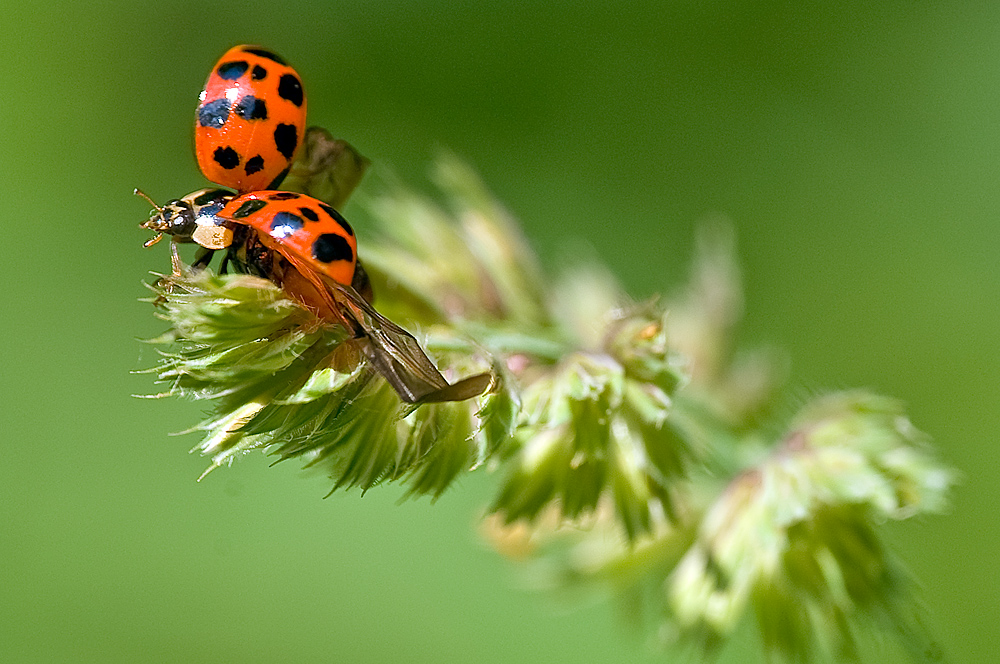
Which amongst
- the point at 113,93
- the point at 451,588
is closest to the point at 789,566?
the point at 451,588

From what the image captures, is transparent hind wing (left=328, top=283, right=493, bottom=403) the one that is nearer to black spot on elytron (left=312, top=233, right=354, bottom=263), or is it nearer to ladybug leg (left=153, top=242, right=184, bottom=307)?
black spot on elytron (left=312, top=233, right=354, bottom=263)

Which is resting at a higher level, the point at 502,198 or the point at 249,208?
the point at 502,198

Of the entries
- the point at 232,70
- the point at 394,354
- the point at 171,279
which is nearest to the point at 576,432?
the point at 394,354

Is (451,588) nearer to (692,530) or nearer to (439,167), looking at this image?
(692,530)

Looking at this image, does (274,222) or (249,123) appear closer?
(274,222)

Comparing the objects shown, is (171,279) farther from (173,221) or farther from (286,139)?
(286,139)

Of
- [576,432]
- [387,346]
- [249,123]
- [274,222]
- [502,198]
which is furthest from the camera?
[502,198]

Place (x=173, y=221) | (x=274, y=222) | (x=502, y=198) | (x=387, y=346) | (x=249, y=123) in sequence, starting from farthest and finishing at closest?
(x=502, y=198) → (x=249, y=123) → (x=173, y=221) → (x=274, y=222) → (x=387, y=346)
